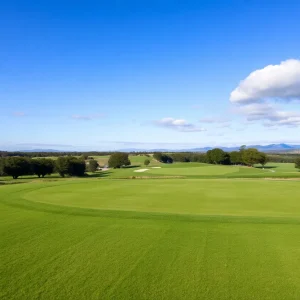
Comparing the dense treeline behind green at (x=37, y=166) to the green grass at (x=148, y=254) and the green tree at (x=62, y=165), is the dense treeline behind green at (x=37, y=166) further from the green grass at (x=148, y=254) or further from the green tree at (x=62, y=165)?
the green grass at (x=148, y=254)

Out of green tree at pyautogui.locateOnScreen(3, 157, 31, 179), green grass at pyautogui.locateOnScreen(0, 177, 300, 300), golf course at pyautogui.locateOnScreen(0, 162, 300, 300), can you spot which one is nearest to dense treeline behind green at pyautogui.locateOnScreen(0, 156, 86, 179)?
green tree at pyautogui.locateOnScreen(3, 157, 31, 179)

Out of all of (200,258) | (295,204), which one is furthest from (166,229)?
(295,204)

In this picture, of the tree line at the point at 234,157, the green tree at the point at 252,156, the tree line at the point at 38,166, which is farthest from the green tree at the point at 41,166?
the green tree at the point at 252,156

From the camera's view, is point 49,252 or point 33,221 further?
point 33,221

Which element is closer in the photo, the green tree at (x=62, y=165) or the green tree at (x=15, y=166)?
the green tree at (x=15, y=166)

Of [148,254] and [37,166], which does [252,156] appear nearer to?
[37,166]

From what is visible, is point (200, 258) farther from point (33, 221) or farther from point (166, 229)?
point (33, 221)
